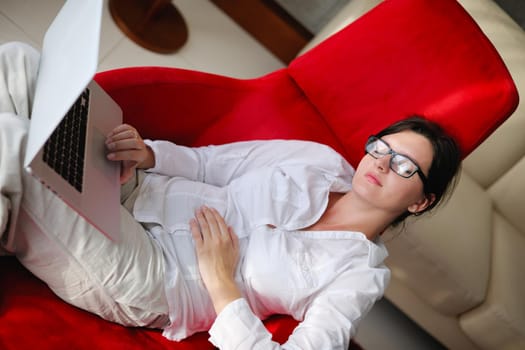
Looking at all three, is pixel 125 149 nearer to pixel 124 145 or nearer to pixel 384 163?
pixel 124 145

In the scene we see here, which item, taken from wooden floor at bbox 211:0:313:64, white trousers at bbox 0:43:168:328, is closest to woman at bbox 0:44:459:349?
white trousers at bbox 0:43:168:328

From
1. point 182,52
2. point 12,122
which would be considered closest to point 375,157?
point 12,122

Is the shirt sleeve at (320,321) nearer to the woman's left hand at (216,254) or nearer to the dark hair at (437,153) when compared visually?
the woman's left hand at (216,254)

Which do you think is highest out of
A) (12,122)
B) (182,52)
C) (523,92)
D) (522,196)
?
(523,92)

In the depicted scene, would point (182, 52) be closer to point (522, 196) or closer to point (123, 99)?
point (123, 99)

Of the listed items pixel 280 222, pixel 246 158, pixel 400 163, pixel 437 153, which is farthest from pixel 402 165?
pixel 246 158

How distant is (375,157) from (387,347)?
1018 mm

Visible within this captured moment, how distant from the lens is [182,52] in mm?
2150

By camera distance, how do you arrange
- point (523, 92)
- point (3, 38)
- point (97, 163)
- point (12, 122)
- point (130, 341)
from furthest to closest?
point (3, 38)
point (523, 92)
point (130, 341)
point (97, 163)
point (12, 122)

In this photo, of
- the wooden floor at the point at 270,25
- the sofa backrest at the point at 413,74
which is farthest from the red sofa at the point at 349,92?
the wooden floor at the point at 270,25

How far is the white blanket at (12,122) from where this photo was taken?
2.72ft

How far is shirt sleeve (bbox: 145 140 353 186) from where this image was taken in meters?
1.36

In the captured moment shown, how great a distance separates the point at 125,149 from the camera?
1.08 meters

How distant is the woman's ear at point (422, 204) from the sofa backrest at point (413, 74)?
0.19m
